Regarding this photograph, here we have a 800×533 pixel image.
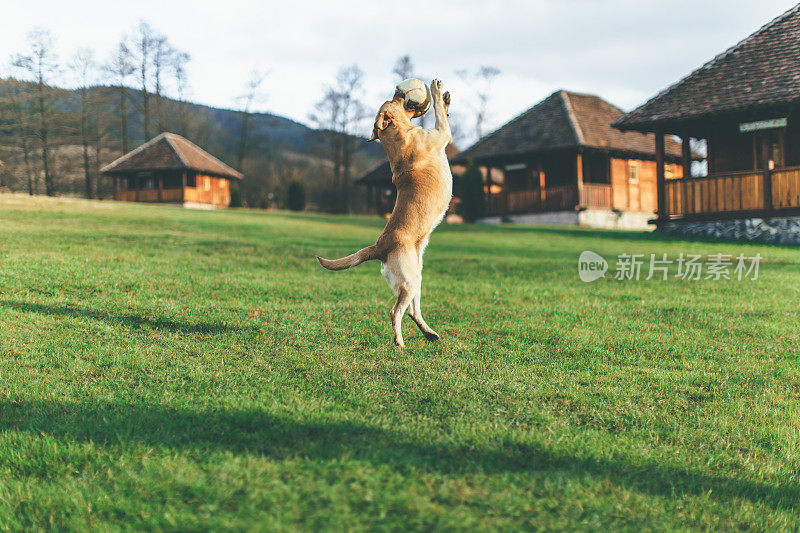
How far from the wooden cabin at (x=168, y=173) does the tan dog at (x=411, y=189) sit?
43881 millimetres

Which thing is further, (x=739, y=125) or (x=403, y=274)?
(x=739, y=125)

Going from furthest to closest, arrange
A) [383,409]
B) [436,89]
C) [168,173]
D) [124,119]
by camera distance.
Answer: [124,119] → [168,173] → [436,89] → [383,409]

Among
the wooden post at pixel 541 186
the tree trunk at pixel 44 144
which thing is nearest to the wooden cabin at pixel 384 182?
the wooden post at pixel 541 186

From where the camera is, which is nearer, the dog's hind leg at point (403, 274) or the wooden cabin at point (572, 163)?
the dog's hind leg at point (403, 274)

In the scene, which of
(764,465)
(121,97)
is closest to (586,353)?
(764,465)

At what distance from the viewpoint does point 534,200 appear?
29.7 m

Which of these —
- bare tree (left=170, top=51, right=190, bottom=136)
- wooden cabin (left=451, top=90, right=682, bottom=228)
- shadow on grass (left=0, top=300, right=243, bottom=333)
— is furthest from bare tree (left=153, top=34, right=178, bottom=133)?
shadow on grass (left=0, top=300, right=243, bottom=333)

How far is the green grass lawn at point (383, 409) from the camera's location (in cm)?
268

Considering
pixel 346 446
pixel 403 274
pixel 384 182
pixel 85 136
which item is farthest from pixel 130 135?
pixel 346 446

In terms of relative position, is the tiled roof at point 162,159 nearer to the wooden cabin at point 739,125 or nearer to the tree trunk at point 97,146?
the tree trunk at point 97,146

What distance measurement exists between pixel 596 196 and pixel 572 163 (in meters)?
2.74

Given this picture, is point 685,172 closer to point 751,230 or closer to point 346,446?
point 751,230

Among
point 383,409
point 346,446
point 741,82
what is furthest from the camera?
point 741,82

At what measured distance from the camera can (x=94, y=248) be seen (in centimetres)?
1130
